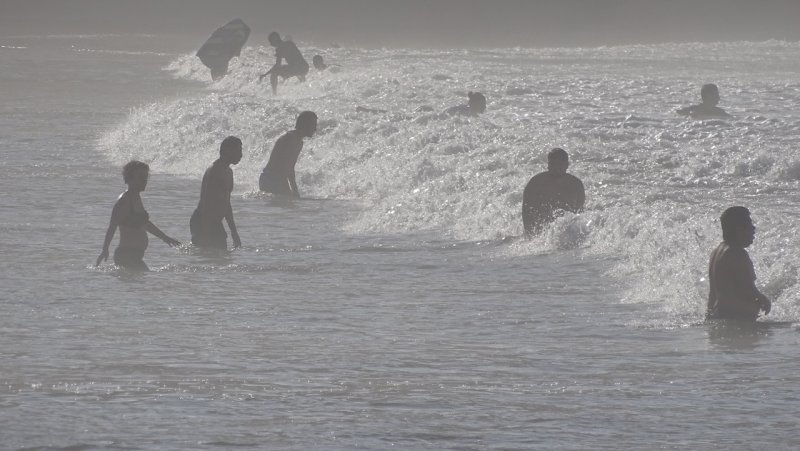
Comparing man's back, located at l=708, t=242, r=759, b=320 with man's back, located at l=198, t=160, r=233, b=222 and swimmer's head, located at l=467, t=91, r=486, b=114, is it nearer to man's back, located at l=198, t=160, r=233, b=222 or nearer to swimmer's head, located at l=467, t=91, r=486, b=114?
man's back, located at l=198, t=160, r=233, b=222

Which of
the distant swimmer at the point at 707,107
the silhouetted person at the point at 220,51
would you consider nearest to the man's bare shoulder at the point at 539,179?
the distant swimmer at the point at 707,107

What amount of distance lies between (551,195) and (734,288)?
4.46 m

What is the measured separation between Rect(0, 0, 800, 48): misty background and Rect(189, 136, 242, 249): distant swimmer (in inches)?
2949

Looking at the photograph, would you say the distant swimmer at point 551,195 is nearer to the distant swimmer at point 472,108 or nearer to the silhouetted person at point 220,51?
the distant swimmer at point 472,108

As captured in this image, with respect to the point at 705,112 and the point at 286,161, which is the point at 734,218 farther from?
the point at 705,112

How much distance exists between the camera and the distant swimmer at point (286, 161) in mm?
16672

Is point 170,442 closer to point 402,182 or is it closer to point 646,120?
point 402,182

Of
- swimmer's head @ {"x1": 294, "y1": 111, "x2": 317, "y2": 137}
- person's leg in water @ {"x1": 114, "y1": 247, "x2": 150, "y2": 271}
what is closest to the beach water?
person's leg in water @ {"x1": 114, "y1": 247, "x2": 150, "y2": 271}

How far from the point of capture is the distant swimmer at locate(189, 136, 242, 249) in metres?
12.4

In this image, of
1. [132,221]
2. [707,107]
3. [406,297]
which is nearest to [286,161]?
[132,221]

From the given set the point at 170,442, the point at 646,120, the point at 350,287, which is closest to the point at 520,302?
the point at 350,287

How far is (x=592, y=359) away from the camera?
8.09 metres

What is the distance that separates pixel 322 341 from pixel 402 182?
31.8 ft

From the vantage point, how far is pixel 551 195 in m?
13.4
